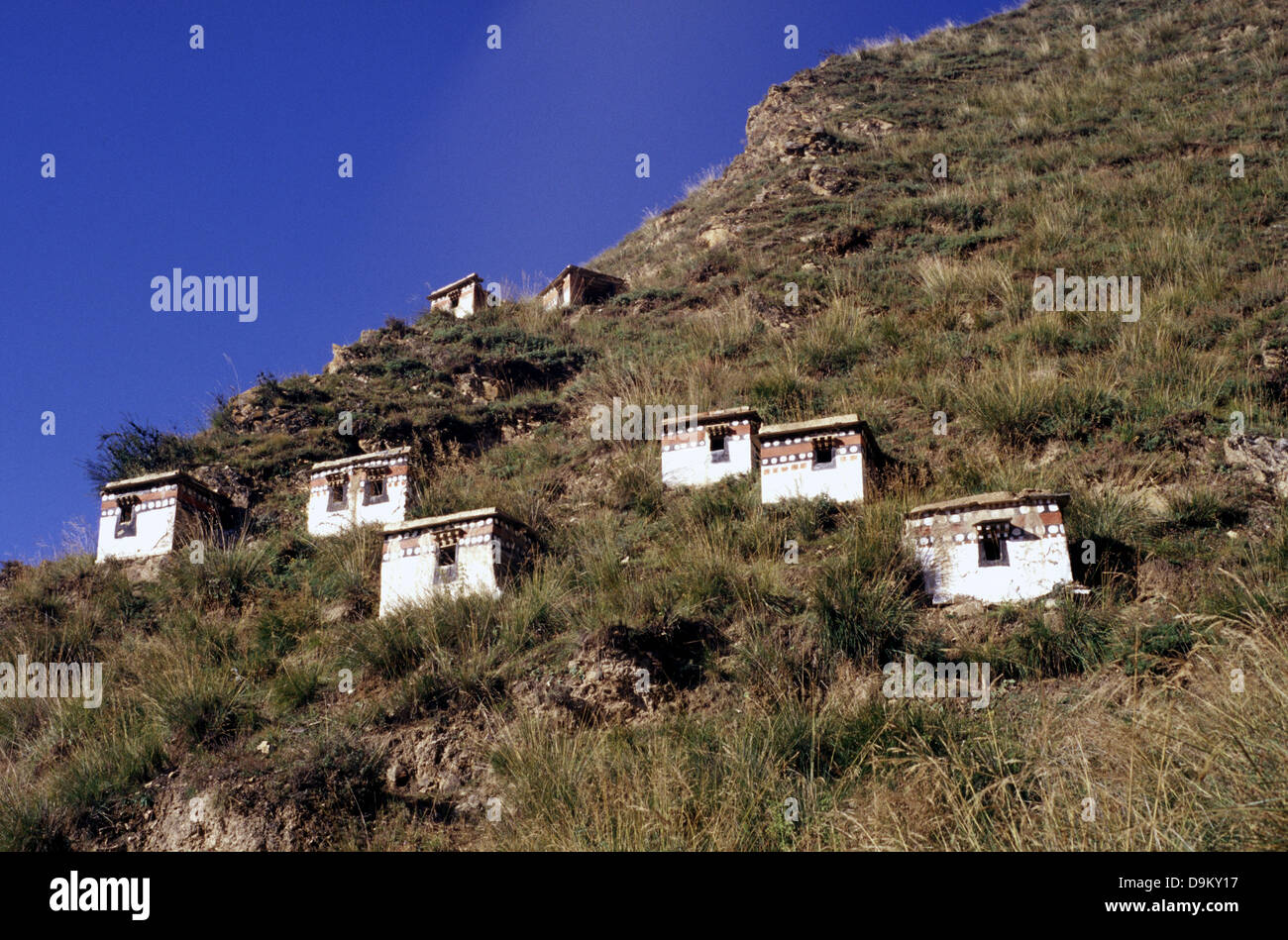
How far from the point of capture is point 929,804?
6.82 meters

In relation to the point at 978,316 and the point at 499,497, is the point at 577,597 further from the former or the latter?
the point at 978,316

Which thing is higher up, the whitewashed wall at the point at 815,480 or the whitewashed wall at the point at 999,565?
the whitewashed wall at the point at 815,480

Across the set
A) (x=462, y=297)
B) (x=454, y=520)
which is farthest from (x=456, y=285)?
(x=454, y=520)

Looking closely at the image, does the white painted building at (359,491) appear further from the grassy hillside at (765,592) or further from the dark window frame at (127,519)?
the dark window frame at (127,519)

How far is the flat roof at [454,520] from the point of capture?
14.8 m

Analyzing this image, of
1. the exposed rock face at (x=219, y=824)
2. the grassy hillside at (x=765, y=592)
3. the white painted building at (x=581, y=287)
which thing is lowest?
the exposed rock face at (x=219, y=824)

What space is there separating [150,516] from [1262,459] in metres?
17.5

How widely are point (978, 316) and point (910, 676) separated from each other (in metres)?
12.7

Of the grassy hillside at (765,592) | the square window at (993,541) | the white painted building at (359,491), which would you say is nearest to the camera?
the grassy hillside at (765,592)

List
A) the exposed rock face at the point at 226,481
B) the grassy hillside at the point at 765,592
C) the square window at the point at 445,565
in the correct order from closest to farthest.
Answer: the grassy hillside at the point at 765,592
the square window at the point at 445,565
the exposed rock face at the point at 226,481

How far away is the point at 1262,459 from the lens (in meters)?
13.5

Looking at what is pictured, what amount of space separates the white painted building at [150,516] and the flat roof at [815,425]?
1028cm

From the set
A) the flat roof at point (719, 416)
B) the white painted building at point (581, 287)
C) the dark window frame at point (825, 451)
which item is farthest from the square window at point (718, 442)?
the white painted building at point (581, 287)

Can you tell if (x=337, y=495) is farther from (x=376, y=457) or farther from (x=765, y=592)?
(x=765, y=592)
